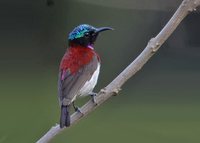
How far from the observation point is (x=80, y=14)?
4.35 meters

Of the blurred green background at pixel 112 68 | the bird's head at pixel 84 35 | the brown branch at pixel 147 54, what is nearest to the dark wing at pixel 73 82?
the bird's head at pixel 84 35

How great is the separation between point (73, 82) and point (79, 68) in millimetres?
134

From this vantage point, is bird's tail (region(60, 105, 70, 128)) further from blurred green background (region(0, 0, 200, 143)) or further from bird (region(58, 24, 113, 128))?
blurred green background (region(0, 0, 200, 143))

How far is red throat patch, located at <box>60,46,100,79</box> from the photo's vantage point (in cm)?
330

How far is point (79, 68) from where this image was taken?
11.0 feet

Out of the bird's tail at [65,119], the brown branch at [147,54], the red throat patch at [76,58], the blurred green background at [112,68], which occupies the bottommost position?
the blurred green background at [112,68]

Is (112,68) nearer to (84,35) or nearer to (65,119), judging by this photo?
(84,35)

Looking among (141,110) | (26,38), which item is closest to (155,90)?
(141,110)

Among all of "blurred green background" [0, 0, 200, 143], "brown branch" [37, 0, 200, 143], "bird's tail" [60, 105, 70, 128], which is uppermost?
"brown branch" [37, 0, 200, 143]

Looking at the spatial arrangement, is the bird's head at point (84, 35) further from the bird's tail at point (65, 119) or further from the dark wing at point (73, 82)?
A: the bird's tail at point (65, 119)

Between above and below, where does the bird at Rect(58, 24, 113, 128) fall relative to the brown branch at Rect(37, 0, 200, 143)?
below

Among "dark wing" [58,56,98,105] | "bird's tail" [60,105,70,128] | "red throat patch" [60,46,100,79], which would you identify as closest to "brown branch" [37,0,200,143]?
"bird's tail" [60,105,70,128]

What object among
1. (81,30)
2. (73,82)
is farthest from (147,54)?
(81,30)

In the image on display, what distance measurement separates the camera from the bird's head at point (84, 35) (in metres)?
3.34
